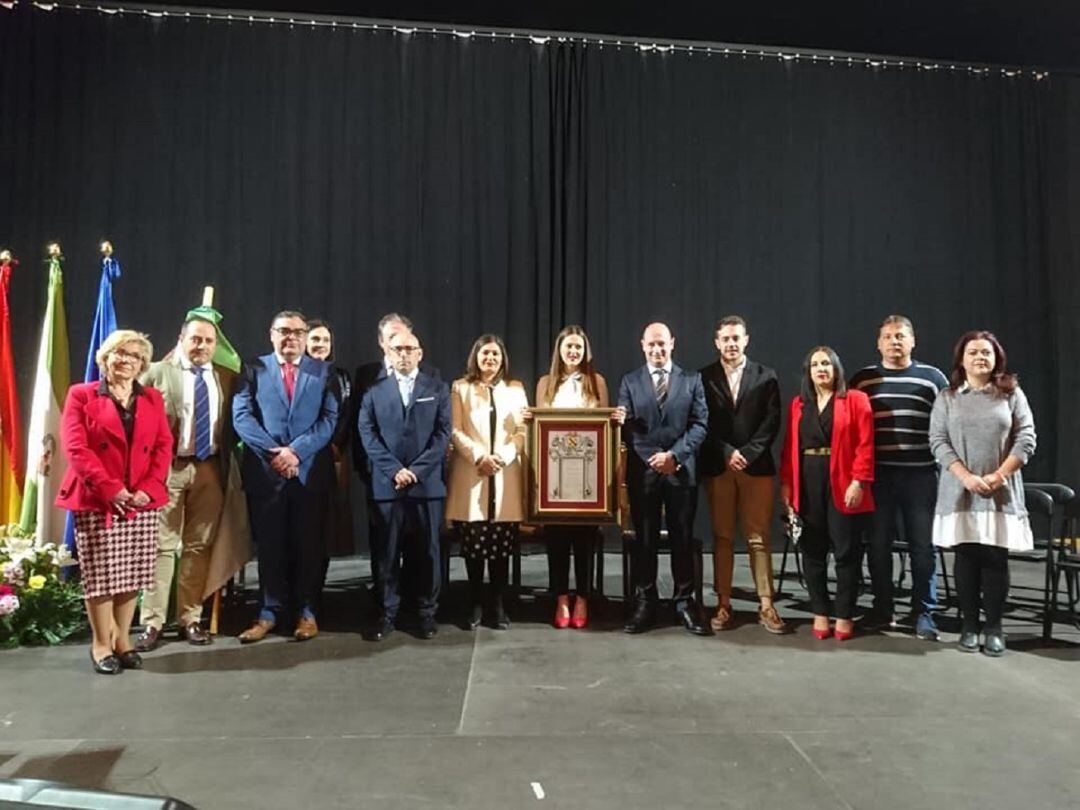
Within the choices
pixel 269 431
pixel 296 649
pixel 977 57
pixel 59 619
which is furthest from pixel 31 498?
pixel 977 57

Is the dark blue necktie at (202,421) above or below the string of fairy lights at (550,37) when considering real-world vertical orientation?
below

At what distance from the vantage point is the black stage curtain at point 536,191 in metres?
6.44

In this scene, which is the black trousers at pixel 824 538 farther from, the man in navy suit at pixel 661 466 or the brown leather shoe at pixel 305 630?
the brown leather shoe at pixel 305 630

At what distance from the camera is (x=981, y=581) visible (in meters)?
3.84

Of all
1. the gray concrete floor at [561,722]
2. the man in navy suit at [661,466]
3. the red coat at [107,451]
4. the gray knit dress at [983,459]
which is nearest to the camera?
the gray concrete floor at [561,722]

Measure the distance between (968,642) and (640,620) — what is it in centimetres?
156

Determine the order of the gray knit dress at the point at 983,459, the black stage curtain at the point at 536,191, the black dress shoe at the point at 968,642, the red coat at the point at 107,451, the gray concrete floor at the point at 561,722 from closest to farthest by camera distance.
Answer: the gray concrete floor at the point at 561,722 → the red coat at the point at 107,451 → the gray knit dress at the point at 983,459 → the black dress shoe at the point at 968,642 → the black stage curtain at the point at 536,191

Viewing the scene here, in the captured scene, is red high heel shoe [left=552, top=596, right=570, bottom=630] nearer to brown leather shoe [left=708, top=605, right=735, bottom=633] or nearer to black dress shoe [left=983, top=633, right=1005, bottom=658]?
brown leather shoe [left=708, top=605, right=735, bottom=633]

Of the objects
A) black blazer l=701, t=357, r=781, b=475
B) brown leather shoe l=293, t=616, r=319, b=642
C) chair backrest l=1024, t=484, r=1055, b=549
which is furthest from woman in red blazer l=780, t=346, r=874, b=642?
brown leather shoe l=293, t=616, r=319, b=642

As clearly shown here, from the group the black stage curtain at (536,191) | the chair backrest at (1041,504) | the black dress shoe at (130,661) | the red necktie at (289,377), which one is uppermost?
the black stage curtain at (536,191)

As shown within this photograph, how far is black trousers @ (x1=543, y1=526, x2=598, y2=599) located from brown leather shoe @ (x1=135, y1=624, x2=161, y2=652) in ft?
6.40

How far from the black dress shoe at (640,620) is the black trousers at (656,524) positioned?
0.04 m

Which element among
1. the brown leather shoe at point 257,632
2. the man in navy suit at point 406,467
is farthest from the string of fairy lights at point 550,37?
the brown leather shoe at point 257,632

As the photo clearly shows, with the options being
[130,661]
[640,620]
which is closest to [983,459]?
[640,620]
